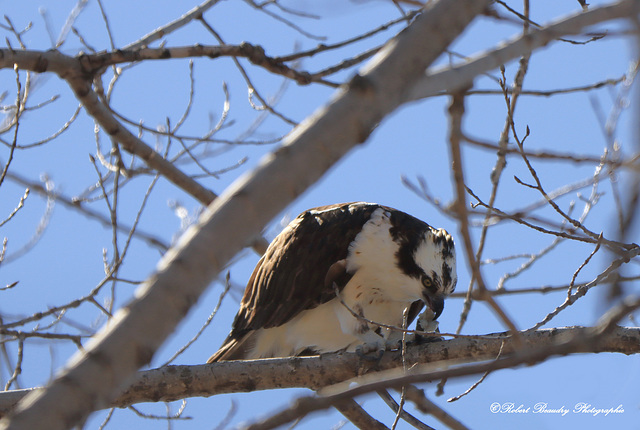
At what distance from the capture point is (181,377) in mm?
3951

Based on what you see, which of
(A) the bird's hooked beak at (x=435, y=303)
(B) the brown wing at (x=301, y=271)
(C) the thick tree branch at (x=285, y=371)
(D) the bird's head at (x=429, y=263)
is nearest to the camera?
(C) the thick tree branch at (x=285, y=371)

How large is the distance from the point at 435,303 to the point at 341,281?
0.67m

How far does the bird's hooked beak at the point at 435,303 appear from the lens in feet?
16.0

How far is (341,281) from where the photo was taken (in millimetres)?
5090

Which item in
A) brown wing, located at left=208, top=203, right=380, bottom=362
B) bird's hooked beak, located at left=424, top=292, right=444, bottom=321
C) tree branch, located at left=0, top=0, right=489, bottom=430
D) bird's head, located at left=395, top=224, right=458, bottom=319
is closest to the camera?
tree branch, located at left=0, top=0, right=489, bottom=430

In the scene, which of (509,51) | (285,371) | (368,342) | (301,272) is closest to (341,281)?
(301,272)

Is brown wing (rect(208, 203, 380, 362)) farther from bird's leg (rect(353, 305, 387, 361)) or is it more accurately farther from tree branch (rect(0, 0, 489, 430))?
tree branch (rect(0, 0, 489, 430))

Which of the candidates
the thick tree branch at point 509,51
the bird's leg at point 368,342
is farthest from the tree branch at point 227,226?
the bird's leg at point 368,342

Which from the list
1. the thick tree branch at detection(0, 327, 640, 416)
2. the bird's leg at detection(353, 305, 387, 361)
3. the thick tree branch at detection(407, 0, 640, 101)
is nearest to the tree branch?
the thick tree branch at detection(407, 0, 640, 101)

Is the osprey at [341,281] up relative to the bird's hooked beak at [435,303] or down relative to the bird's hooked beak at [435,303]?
up

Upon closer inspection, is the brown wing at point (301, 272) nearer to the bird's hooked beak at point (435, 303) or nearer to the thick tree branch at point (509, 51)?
the bird's hooked beak at point (435, 303)

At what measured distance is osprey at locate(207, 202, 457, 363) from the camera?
505cm

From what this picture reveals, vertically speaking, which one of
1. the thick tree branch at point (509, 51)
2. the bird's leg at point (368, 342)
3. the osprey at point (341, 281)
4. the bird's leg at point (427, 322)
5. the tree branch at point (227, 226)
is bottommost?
the tree branch at point (227, 226)

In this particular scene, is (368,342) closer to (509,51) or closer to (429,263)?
(429,263)
